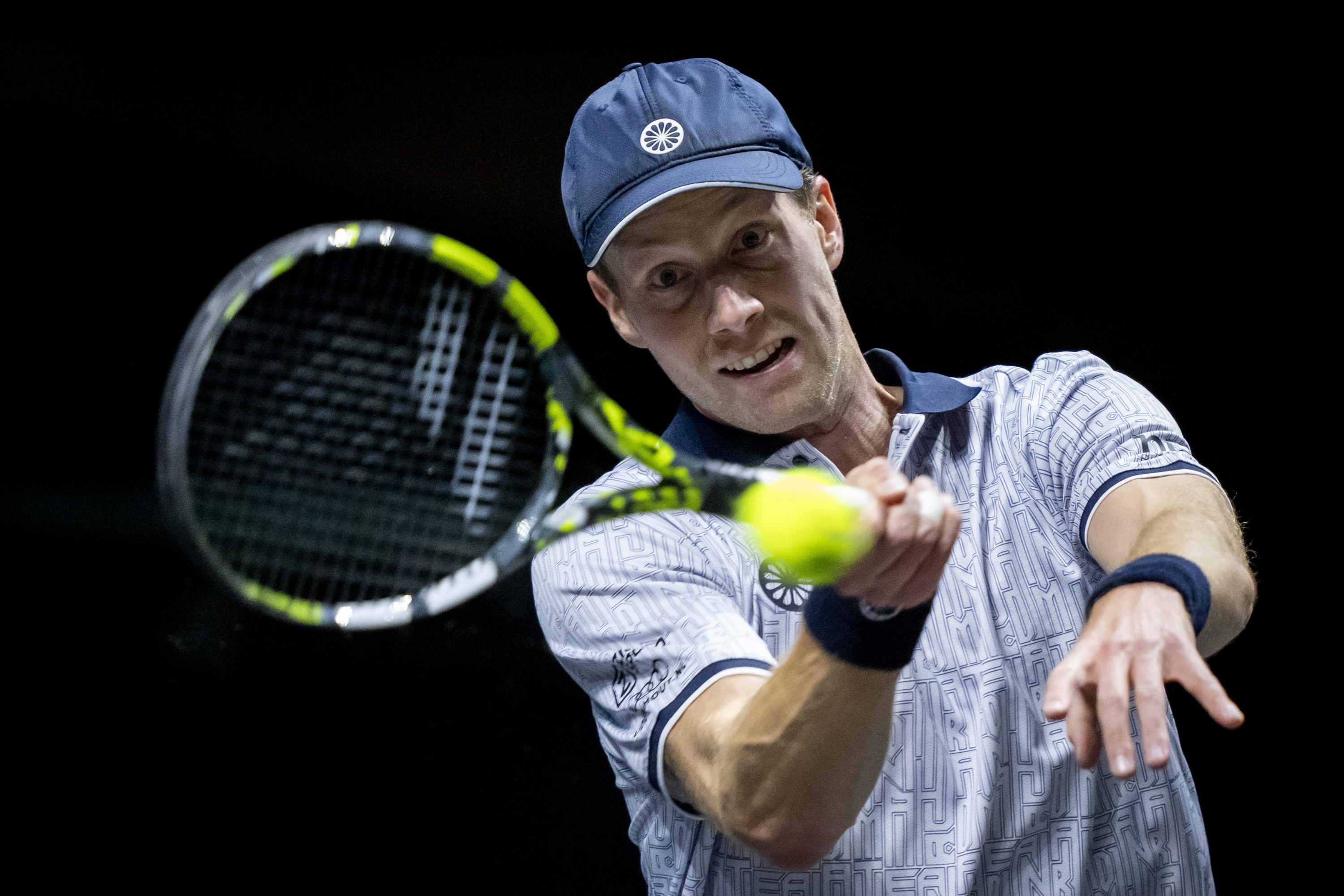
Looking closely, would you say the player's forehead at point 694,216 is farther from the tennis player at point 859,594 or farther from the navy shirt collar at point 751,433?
the navy shirt collar at point 751,433

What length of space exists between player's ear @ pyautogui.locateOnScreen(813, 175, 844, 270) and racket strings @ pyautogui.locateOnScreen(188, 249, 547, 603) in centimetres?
62

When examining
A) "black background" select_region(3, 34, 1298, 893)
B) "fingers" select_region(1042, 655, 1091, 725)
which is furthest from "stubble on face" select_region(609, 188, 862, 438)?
"black background" select_region(3, 34, 1298, 893)

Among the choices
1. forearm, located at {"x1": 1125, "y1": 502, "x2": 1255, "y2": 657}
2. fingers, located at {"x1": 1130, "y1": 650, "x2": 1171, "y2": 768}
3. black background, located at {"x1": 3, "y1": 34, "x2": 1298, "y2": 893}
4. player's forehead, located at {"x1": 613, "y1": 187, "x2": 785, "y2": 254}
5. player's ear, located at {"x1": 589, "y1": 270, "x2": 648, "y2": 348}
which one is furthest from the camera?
black background, located at {"x1": 3, "y1": 34, "x2": 1298, "y2": 893}

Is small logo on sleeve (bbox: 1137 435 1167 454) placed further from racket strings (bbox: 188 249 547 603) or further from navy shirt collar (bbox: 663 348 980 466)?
racket strings (bbox: 188 249 547 603)

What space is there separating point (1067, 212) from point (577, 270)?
3.37 feet

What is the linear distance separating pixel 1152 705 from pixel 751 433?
65cm

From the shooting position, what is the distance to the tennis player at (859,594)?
3.14ft

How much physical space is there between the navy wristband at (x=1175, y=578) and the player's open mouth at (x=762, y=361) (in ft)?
1.68

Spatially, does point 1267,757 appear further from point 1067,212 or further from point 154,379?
point 154,379

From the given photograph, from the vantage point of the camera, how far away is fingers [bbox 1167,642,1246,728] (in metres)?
0.87

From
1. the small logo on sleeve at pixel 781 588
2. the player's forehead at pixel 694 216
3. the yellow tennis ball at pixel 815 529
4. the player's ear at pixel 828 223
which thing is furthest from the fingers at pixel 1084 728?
the player's ear at pixel 828 223

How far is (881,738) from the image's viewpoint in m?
1.00

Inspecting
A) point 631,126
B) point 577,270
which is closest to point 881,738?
point 631,126

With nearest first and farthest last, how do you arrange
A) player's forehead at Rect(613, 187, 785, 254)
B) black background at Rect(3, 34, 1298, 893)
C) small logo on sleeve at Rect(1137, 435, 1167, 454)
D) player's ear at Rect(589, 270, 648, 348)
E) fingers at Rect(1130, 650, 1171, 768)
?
1. fingers at Rect(1130, 650, 1171, 768)
2. small logo on sleeve at Rect(1137, 435, 1167, 454)
3. player's forehead at Rect(613, 187, 785, 254)
4. player's ear at Rect(589, 270, 648, 348)
5. black background at Rect(3, 34, 1298, 893)
